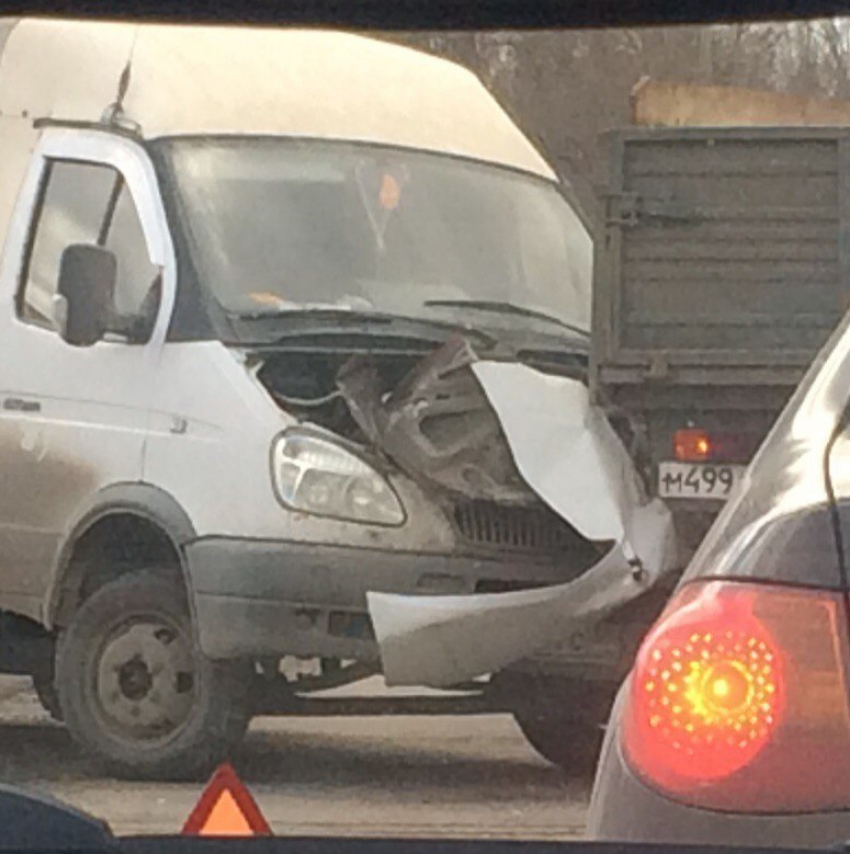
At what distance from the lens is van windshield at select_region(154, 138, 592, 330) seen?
152 inches

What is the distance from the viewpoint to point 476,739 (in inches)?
159

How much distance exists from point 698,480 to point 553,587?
294 mm

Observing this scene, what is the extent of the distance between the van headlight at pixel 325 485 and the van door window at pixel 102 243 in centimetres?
33

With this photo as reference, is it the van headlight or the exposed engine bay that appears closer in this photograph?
the exposed engine bay

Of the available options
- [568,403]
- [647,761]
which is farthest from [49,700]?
[647,761]

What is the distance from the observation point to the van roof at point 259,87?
336 cm

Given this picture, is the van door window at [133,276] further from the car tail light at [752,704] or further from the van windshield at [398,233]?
the car tail light at [752,704]

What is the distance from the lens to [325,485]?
415 centimetres

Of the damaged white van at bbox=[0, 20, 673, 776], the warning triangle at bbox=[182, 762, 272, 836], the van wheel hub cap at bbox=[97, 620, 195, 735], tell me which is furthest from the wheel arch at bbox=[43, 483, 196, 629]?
the warning triangle at bbox=[182, 762, 272, 836]

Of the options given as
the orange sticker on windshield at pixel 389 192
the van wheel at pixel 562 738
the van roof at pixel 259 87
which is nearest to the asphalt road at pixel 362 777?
the van wheel at pixel 562 738

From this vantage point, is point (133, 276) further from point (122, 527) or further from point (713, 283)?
point (713, 283)

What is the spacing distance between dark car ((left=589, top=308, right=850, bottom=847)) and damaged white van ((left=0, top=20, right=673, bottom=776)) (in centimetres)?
77

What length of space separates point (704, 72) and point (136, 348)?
1.40 meters

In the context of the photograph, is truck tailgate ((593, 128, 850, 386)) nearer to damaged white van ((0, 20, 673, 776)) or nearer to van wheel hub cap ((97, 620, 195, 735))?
damaged white van ((0, 20, 673, 776))
